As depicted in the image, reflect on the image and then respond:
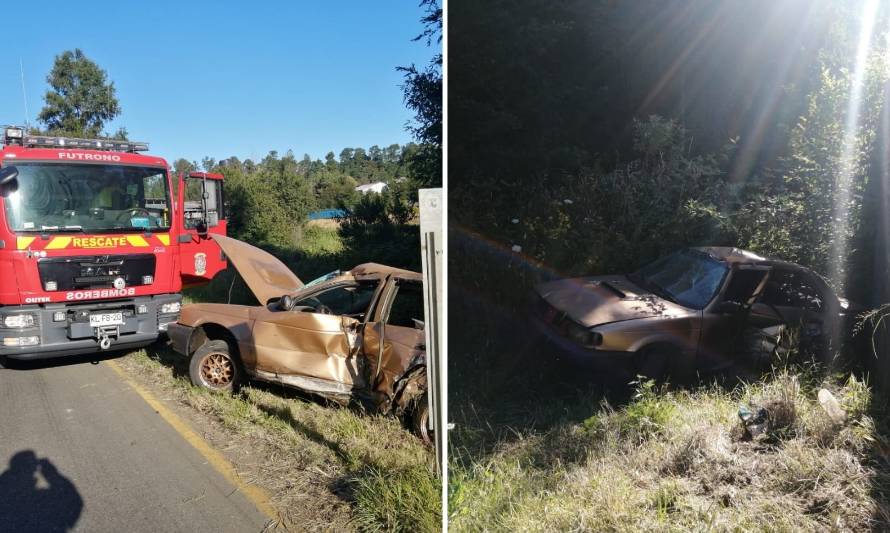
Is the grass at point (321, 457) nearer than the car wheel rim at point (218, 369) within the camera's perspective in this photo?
Yes

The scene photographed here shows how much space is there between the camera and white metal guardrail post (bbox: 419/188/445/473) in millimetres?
2914

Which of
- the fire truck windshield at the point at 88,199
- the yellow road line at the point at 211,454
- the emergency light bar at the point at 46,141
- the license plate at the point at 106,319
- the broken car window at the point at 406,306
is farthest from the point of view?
the emergency light bar at the point at 46,141

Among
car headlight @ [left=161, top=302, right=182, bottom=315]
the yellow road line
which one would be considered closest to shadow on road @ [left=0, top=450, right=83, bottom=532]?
the yellow road line

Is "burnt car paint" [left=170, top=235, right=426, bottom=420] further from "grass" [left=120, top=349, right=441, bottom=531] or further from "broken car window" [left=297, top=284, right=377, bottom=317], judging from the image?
"grass" [left=120, top=349, right=441, bottom=531]

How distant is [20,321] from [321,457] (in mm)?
4048

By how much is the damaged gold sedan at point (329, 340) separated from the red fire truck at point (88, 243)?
1.19 metres

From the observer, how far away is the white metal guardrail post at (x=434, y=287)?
291cm

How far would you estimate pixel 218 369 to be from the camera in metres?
5.86

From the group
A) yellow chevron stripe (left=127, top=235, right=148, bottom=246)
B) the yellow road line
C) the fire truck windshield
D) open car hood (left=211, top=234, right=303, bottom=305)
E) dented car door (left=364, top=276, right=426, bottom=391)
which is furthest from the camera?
yellow chevron stripe (left=127, top=235, right=148, bottom=246)

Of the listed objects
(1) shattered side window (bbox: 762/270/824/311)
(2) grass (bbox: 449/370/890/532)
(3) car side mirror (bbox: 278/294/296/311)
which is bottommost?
(2) grass (bbox: 449/370/890/532)

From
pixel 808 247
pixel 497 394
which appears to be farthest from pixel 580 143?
pixel 497 394

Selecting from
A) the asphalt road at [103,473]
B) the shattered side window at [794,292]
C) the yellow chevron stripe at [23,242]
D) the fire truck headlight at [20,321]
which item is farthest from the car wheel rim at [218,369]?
the shattered side window at [794,292]

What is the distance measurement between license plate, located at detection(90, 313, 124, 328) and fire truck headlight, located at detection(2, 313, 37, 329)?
21.0 inches

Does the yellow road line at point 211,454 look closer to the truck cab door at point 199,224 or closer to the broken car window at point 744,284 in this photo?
the truck cab door at point 199,224
